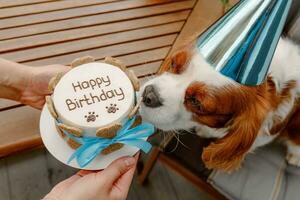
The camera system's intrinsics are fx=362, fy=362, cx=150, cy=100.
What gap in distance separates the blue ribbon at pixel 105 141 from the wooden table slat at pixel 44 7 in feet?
2.43

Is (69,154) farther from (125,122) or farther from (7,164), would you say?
(7,164)

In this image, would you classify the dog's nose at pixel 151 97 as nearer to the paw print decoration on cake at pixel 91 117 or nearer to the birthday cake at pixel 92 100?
the birthday cake at pixel 92 100

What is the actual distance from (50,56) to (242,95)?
681 mm

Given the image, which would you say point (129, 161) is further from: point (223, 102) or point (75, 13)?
point (75, 13)

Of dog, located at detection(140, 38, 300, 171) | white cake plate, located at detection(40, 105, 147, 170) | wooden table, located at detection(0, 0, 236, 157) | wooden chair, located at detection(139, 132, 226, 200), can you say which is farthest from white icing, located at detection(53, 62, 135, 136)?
wooden chair, located at detection(139, 132, 226, 200)

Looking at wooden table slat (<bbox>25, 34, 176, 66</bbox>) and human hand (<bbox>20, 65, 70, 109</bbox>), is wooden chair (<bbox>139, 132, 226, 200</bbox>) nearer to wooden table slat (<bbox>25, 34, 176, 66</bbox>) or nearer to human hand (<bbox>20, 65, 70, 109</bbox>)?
wooden table slat (<bbox>25, 34, 176, 66</bbox>)

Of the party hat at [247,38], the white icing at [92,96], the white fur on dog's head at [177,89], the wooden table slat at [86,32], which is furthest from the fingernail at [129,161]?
the wooden table slat at [86,32]

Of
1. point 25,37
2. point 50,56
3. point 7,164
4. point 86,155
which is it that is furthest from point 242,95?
point 7,164

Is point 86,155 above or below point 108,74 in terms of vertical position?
below

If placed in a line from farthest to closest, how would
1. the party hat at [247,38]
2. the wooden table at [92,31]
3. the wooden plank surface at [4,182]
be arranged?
the wooden plank surface at [4,182] < the wooden table at [92,31] < the party hat at [247,38]

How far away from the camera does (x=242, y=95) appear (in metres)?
1.05

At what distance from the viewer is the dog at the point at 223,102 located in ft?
3.36

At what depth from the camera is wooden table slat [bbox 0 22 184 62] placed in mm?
1277

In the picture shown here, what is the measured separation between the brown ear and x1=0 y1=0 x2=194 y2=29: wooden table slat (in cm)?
63
